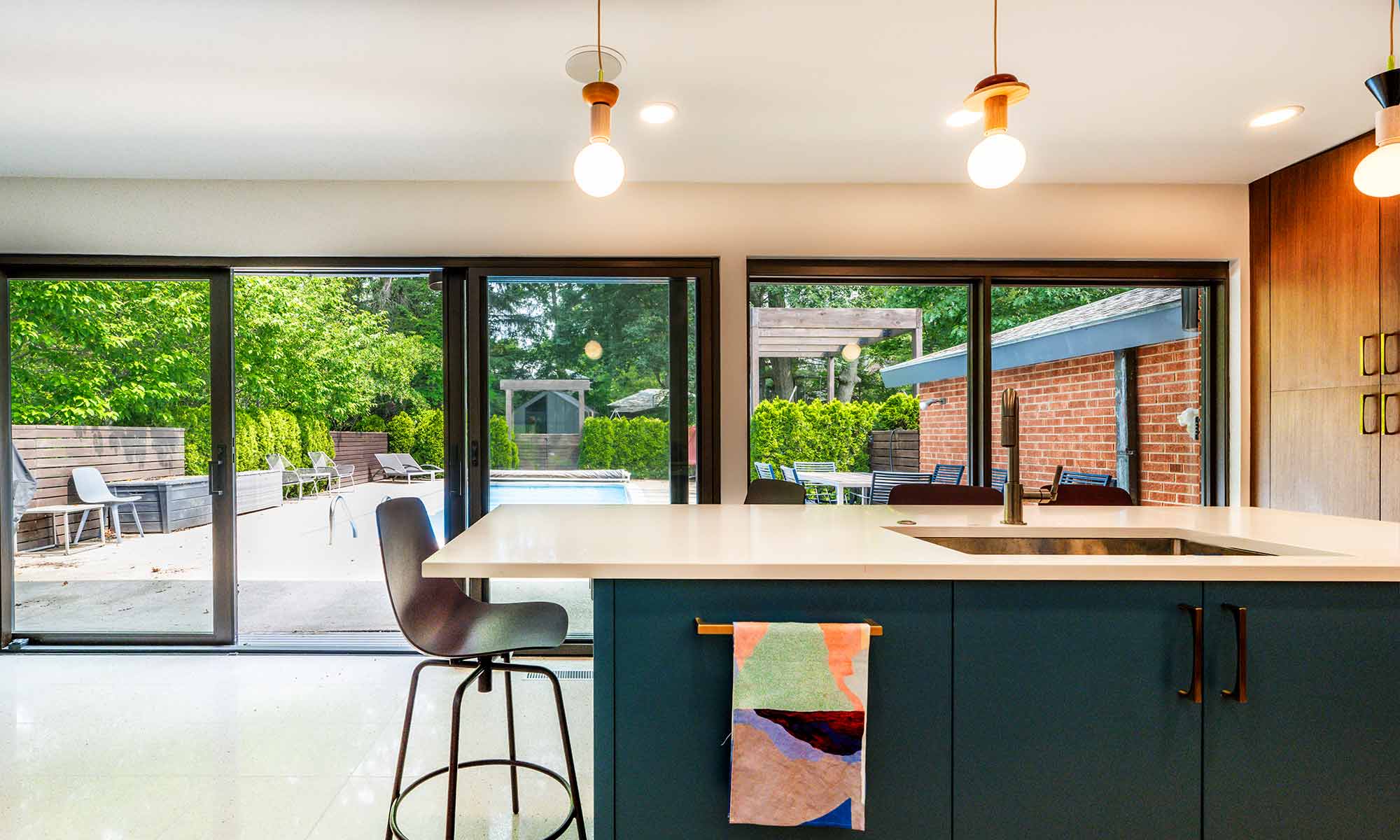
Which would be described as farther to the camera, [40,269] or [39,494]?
[39,494]

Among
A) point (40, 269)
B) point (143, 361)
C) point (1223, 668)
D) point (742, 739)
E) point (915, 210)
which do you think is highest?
point (915, 210)

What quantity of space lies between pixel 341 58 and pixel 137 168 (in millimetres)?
1734

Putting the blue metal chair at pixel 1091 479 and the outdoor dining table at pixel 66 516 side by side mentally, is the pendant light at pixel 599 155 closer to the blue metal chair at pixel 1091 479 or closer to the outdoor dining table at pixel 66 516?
the blue metal chair at pixel 1091 479

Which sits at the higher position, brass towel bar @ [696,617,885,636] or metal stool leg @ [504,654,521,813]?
brass towel bar @ [696,617,885,636]

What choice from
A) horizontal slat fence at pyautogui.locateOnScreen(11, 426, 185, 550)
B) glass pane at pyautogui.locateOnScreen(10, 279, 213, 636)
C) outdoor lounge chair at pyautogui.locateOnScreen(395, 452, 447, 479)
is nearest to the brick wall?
glass pane at pyautogui.locateOnScreen(10, 279, 213, 636)

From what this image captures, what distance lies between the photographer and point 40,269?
131 inches

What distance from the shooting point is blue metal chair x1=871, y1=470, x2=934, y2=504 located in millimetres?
3625

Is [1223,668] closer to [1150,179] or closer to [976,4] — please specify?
[976,4]

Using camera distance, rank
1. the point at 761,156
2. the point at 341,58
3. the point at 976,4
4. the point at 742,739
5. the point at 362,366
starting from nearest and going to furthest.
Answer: the point at 742,739 < the point at 976,4 < the point at 341,58 < the point at 761,156 < the point at 362,366

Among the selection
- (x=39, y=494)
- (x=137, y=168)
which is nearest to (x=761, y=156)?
(x=137, y=168)

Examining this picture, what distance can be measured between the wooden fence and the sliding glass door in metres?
3.42

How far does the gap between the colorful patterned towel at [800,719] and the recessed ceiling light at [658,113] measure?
2080mm

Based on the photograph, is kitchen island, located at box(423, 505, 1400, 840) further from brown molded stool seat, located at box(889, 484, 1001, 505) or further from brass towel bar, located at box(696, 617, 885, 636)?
brown molded stool seat, located at box(889, 484, 1001, 505)

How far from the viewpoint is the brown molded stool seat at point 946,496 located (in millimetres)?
2479
